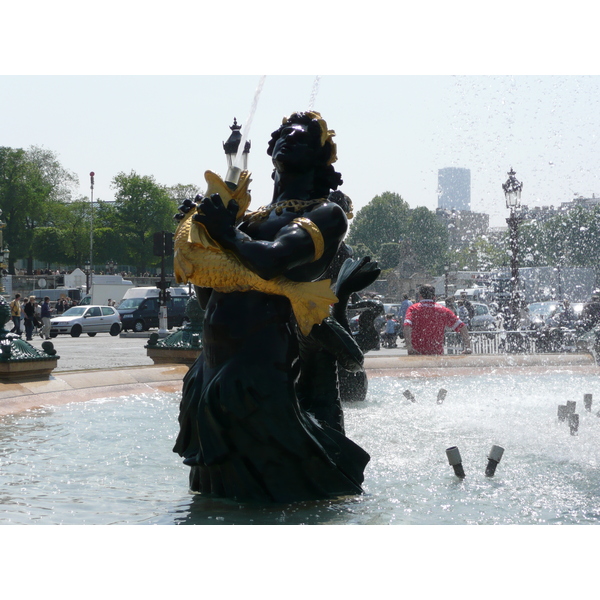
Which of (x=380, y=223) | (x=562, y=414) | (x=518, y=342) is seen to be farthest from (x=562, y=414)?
(x=380, y=223)

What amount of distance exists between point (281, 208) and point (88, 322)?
29874 mm

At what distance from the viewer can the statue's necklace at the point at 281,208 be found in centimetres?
370

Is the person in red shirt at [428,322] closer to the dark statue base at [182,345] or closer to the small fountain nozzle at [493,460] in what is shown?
the dark statue base at [182,345]

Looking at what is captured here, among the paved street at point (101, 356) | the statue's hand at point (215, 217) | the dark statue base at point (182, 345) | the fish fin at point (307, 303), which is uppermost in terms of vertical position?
the statue's hand at point (215, 217)

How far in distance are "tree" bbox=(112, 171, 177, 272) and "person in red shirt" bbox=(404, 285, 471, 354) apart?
6167cm

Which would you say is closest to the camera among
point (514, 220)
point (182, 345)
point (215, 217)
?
point (215, 217)

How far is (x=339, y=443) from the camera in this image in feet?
12.6

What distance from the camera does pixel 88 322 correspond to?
3241cm

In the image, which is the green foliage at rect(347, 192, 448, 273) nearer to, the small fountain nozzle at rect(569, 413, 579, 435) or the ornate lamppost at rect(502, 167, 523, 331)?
the ornate lamppost at rect(502, 167, 523, 331)

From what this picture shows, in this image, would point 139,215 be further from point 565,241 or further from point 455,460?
point 455,460

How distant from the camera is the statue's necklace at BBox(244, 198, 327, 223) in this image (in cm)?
370

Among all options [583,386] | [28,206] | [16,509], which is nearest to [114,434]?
[16,509]

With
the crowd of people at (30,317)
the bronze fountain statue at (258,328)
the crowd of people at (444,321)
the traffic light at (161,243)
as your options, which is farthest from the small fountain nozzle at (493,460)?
the crowd of people at (30,317)

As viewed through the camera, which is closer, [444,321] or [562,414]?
[562,414]
